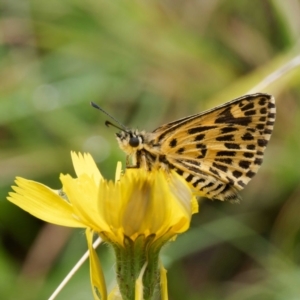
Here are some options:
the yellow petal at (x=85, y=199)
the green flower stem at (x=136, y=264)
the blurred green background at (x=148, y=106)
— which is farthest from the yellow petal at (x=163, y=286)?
the blurred green background at (x=148, y=106)

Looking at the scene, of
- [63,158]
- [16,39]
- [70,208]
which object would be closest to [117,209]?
[70,208]

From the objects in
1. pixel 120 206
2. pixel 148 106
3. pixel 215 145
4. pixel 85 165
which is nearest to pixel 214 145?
pixel 215 145

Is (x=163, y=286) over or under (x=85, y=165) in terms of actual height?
under

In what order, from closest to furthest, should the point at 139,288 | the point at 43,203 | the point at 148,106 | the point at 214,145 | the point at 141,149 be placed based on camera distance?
1. the point at 139,288
2. the point at 43,203
3. the point at 141,149
4. the point at 214,145
5. the point at 148,106

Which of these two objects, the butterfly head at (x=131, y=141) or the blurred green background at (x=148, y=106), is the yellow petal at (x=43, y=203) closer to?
the butterfly head at (x=131, y=141)

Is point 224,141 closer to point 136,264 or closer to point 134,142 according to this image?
point 134,142

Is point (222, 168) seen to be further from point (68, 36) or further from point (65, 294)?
point (68, 36)
